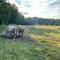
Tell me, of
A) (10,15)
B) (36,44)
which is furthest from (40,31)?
(10,15)

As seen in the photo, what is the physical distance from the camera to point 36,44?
4531 millimetres

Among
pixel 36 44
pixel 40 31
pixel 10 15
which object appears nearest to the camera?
pixel 36 44

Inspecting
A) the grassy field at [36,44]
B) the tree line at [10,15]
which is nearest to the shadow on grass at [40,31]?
the grassy field at [36,44]

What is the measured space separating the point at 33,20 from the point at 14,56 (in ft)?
3.36

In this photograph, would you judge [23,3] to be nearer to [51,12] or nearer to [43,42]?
[51,12]

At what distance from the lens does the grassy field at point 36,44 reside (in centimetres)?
418

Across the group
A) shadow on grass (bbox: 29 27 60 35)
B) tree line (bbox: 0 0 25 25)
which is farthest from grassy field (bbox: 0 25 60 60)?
tree line (bbox: 0 0 25 25)

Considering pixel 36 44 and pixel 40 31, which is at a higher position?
pixel 40 31

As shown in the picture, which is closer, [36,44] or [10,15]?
[36,44]

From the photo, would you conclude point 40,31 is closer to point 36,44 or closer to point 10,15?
point 36,44

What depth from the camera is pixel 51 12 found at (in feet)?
15.7

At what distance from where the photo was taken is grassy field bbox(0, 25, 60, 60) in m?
4.18

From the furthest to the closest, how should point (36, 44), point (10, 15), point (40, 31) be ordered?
point (10, 15), point (40, 31), point (36, 44)

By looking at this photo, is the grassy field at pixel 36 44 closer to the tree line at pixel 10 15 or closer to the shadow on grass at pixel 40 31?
the shadow on grass at pixel 40 31
